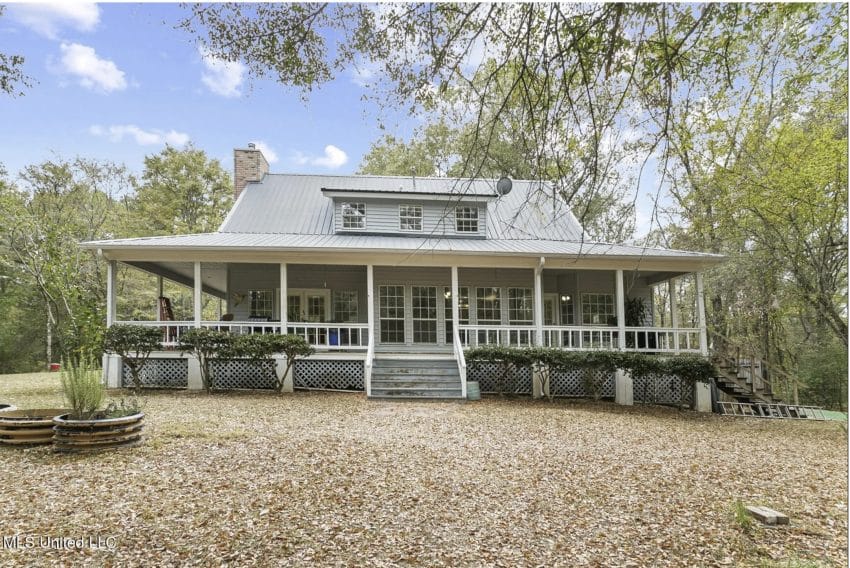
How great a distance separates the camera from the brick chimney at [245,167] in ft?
56.8

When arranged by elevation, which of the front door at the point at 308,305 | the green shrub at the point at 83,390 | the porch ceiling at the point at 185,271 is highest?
the porch ceiling at the point at 185,271

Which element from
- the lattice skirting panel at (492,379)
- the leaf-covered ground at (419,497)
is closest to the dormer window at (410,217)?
the lattice skirting panel at (492,379)

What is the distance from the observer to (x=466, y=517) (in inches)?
163

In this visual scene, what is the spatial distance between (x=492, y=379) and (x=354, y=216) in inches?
249

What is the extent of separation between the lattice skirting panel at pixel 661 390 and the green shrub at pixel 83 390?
1099cm

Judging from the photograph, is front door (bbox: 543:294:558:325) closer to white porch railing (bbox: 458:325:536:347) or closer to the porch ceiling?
white porch railing (bbox: 458:325:536:347)

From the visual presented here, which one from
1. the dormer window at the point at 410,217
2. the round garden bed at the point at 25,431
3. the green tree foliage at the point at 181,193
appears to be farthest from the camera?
the green tree foliage at the point at 181,193

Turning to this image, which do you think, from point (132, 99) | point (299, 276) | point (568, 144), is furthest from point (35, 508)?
point (299, 276)

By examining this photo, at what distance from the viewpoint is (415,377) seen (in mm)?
11578

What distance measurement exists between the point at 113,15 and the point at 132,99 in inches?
219

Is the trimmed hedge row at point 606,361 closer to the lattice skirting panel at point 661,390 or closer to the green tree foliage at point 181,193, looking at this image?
the lattice skirting panel at point 661,390

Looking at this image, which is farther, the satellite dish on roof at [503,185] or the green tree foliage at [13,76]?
the satellite dish on roof at [503,185]

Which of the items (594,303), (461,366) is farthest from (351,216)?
(594,303)

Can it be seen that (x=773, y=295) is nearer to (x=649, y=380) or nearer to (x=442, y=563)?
(x=649, y=380)
